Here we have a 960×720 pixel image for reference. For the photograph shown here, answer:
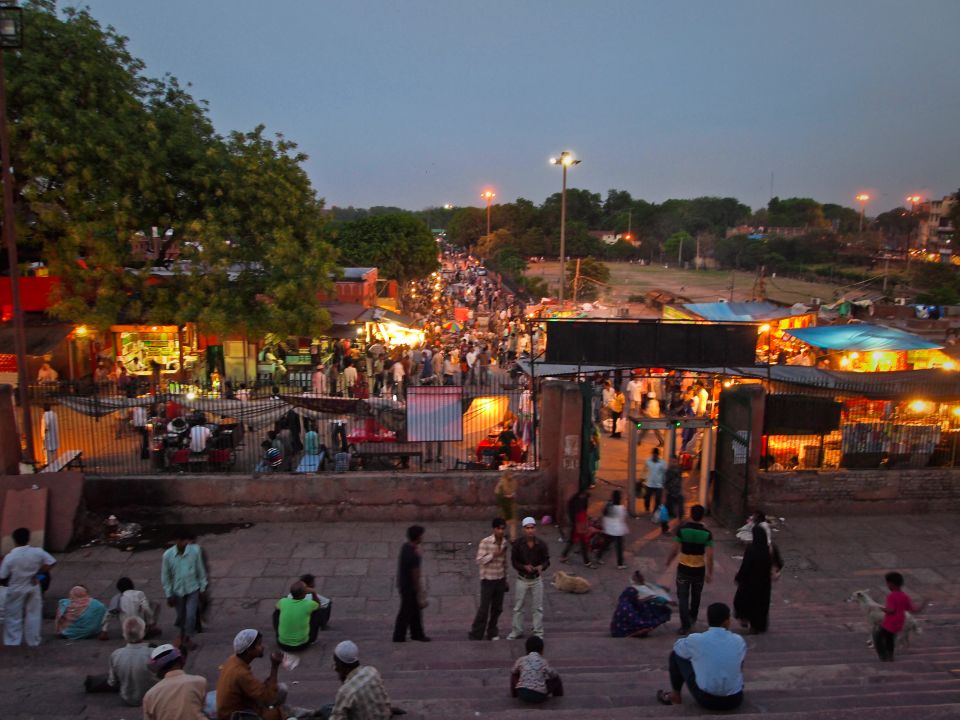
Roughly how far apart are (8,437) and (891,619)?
11823 mm

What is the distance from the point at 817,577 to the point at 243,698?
25.4 feet

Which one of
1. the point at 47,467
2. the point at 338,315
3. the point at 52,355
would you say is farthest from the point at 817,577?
the point at 52,355

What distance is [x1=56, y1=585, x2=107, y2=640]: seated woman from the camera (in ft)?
25.5

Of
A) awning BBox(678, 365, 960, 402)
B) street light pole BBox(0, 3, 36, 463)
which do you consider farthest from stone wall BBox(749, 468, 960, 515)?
street light pole BBox(0, 3, 36, 463)

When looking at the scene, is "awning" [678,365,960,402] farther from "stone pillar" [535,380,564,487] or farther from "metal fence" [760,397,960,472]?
"stone pillar" [535,380,564,487]

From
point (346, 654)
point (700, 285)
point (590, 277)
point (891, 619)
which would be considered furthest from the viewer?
point (700, 285)

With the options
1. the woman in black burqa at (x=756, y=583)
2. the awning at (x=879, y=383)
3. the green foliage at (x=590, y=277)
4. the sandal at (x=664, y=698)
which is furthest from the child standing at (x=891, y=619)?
the green foliage at (x=590, y=277)

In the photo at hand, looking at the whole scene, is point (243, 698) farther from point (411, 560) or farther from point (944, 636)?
point (944, 636)

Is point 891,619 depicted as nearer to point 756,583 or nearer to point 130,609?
point 756,583

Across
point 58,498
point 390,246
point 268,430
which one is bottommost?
point 58,498

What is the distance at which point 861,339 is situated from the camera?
1841 centimetres

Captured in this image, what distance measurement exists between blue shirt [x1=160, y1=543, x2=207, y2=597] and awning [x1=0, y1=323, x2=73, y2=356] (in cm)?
1233

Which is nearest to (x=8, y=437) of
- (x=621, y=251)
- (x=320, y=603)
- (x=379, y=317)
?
(x=320, y=603)

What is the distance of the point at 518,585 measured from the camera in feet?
24.6
